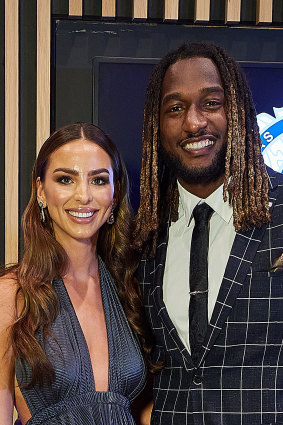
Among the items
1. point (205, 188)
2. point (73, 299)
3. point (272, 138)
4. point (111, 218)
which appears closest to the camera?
point (205, 188)

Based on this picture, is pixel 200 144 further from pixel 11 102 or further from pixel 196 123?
pixel 11 102

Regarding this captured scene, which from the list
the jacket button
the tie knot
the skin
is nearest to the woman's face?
the skin

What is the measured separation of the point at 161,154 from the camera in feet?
8.12

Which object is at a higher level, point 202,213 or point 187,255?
point 202,213

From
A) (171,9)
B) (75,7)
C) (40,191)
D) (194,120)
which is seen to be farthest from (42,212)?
(171,9)

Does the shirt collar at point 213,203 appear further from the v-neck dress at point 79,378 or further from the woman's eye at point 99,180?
the v-neck dress at point 79,378

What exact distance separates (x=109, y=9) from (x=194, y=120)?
1.13 meters

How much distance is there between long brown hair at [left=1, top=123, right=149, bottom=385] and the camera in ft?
7.20

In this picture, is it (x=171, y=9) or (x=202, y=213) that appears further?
(x=171, y=9)

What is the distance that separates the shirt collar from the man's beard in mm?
52

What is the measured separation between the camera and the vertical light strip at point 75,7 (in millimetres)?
3094

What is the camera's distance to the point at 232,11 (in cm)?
314

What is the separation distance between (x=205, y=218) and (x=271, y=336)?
46 cm

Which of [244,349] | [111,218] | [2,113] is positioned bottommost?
[244,349]
